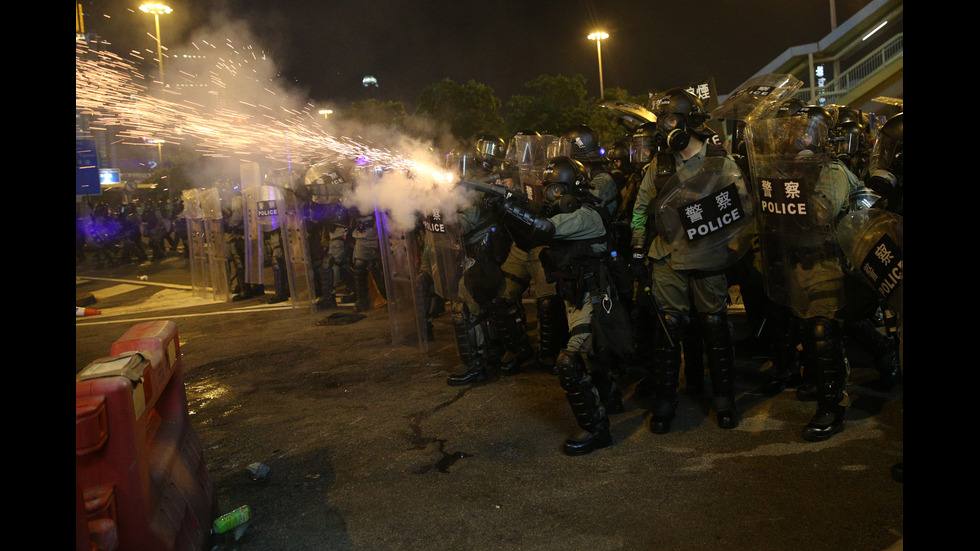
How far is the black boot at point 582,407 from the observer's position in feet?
13.7

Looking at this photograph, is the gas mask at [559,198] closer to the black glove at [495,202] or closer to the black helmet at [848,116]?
the black glove at [495,202]

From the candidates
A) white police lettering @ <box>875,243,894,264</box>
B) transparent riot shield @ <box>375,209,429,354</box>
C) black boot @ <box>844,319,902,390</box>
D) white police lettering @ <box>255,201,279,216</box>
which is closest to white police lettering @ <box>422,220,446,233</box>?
transparent riot shield @ <box>375,209,429,354</box>

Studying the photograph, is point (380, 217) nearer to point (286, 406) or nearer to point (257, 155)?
point (286, 406)

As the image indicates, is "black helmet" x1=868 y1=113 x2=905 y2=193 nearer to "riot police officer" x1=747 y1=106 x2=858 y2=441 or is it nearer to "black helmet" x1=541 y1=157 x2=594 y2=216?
"riot police officer" x1=747 y1=106 x2=858 y2=441

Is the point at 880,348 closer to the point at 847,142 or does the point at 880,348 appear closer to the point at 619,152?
the point at 847,142

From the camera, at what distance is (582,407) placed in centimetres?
424

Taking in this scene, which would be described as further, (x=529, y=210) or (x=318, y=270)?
(x=318, y=270)

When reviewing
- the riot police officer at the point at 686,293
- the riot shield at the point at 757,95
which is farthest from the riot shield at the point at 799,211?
the riot shield at the point at 757,95

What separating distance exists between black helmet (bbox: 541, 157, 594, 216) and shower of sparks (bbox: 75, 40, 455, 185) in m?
2.55

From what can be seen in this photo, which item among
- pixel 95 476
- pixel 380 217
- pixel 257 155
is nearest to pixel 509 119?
pixel 257 155

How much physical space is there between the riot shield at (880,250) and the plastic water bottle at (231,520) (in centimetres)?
347

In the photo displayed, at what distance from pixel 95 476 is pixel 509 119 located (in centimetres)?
2286

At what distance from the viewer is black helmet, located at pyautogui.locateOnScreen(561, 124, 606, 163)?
6.63 m

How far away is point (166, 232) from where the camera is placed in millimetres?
22594
